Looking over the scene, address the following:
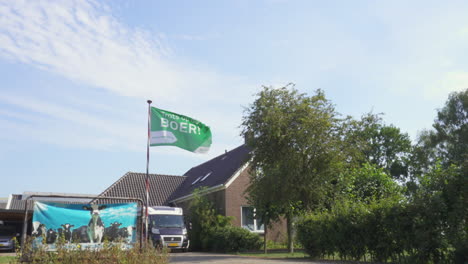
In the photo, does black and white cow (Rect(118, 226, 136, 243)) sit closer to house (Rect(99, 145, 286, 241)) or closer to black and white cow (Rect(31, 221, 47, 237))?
black and white cow (Rect(31, 221, 47, 237))

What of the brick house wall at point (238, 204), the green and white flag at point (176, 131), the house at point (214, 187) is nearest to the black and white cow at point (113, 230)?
the green and white flag at point (176, 131)

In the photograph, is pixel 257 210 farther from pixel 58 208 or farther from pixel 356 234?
pixel 58 208

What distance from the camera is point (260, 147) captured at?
1711 centimetres

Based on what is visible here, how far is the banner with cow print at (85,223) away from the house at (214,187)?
39.1 ft

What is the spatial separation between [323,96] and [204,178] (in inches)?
657

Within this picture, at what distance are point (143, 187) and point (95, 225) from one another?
78.5ft

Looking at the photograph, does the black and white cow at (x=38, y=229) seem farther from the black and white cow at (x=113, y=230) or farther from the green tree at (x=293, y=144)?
the green tree at (x=293, y=144)

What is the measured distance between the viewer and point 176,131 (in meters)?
13.0

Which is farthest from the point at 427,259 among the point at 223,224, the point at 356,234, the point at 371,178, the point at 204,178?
the point at 204,178

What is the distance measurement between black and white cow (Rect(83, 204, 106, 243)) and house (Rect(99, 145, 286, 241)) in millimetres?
12345

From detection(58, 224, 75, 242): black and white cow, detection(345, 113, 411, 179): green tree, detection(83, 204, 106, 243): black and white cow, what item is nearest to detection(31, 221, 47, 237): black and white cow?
detection(58, 224, 75, 242): black and white cow

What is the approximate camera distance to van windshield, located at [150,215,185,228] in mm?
21844

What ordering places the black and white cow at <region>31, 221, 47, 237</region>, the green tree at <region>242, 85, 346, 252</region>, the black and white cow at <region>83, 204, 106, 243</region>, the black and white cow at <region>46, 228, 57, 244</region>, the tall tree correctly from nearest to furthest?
1. the black and white cow at <region>31, 221, 47, 237</region>
2. the black and white cow at <region>46, 228, 57, 244</region>
3. the black and white cow at <region>83, 204, 106, 243</region>
4. the green tree at <region>242, 85, 346, 252</region>
5. the tall tree

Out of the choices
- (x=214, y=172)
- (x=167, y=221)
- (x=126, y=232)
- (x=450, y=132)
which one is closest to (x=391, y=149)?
(x=450, y=132)
